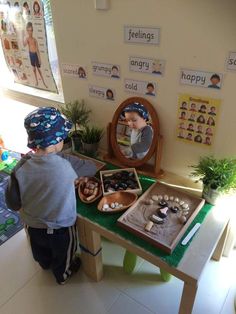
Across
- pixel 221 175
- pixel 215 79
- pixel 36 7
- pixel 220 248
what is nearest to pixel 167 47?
pixel 215 79

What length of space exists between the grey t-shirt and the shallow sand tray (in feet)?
0.77

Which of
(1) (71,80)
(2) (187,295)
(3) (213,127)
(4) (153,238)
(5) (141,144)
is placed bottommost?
(2) (187,295)

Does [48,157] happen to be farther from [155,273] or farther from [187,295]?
[155,273]

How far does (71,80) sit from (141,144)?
56 centimetres

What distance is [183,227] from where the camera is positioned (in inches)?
39.0

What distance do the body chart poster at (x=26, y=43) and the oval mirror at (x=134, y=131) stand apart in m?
0.66

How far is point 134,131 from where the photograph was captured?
1.29 meters

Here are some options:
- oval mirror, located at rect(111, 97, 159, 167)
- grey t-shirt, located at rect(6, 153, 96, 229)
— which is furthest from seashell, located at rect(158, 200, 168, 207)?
grey t-shirt, located at rect(6, 153, 96, 229)

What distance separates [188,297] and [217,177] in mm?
465

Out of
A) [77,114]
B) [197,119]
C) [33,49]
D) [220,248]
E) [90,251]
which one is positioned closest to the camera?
[197,119]

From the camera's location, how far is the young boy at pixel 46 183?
0.99 meters

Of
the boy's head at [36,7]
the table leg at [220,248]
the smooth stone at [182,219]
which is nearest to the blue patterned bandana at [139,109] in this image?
the smooth stone at [182,219]

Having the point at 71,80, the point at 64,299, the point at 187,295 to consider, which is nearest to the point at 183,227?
the point at 187,295

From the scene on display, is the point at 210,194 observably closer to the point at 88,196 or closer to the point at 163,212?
the point at 163,212
